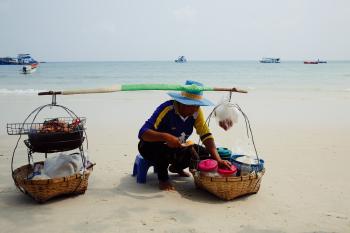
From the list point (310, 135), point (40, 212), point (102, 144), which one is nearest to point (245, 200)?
point (40, 212)

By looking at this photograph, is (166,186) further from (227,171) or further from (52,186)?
(52,186)

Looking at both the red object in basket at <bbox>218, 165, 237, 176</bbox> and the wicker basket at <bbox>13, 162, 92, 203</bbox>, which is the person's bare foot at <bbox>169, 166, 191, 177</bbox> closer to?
the red object in basket at <bbox>218, 165, 237, 176</bbox>

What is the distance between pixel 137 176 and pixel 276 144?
2.98 meters

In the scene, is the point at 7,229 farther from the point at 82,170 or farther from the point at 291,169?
the point at 291,169

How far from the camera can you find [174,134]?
376 cm

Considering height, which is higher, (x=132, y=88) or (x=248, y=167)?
(x=132, y=88)

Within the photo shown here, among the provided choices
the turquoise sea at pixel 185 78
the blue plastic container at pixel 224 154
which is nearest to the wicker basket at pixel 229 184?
the blue plastic container at pixel 224 154

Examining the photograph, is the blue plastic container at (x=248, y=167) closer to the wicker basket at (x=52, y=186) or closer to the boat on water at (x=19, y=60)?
the wicker basket at (x=52, y=186)

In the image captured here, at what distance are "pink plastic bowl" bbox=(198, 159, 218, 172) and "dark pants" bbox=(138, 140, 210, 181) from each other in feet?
0.44

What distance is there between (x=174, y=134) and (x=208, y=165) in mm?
552

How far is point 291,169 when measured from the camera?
457cm

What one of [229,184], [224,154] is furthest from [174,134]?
[229,184]

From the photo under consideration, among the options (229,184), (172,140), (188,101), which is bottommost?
(229,184)

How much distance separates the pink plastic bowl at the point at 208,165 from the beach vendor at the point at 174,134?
11 centimetres
